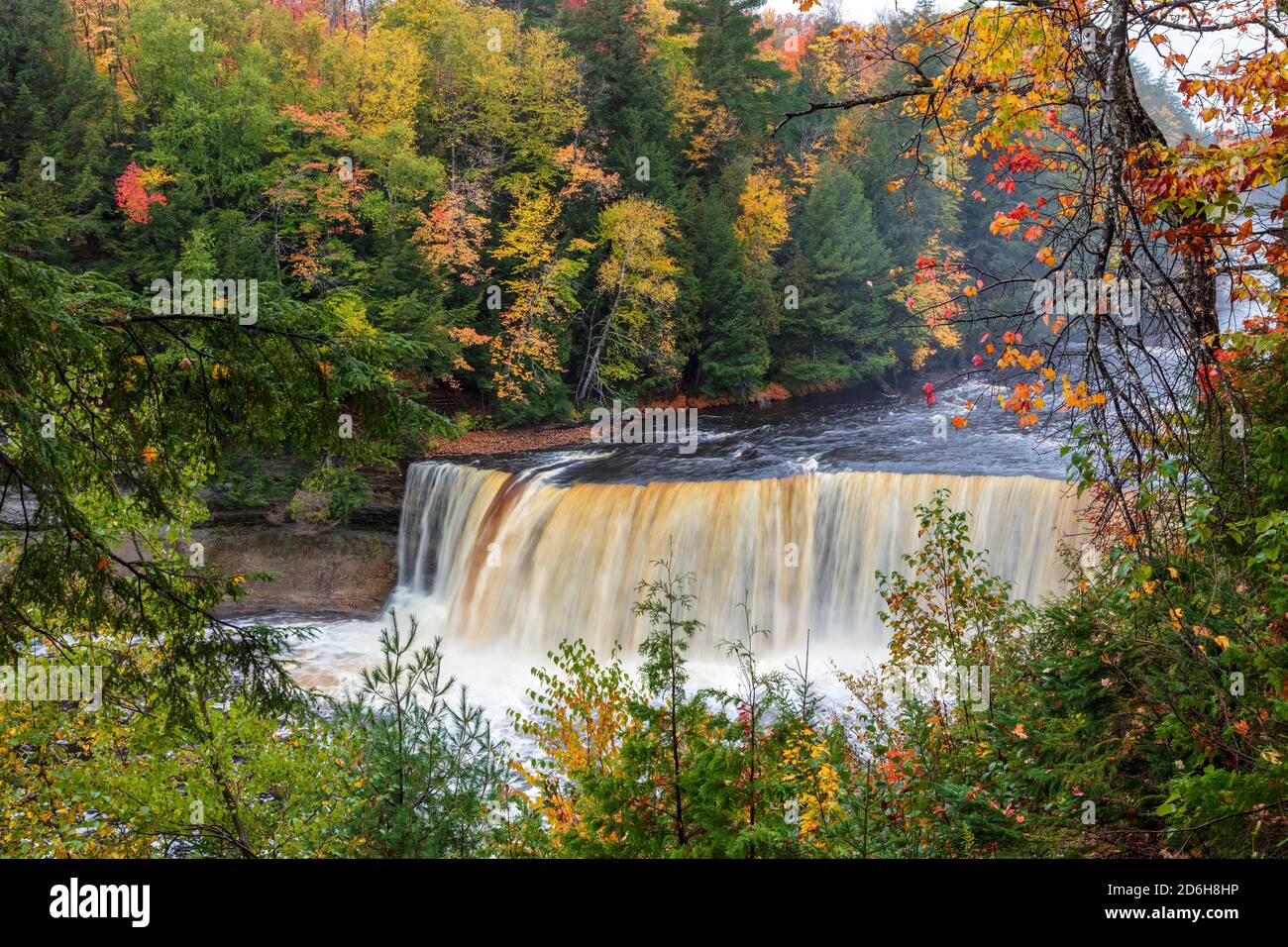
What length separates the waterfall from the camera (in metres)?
15.2

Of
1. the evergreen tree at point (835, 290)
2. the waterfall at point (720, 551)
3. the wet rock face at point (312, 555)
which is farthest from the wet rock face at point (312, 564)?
the evergreen tree at point (835, 290)

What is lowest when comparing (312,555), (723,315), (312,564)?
(312,564)

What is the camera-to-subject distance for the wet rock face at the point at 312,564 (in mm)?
17719

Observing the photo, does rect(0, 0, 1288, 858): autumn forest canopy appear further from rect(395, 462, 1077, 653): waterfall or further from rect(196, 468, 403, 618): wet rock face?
rect(196, 468, 403, 618): wet rock face

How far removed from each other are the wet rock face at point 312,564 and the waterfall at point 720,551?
1987mm

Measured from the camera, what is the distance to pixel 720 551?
15984mm

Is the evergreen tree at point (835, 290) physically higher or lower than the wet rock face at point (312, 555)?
higher

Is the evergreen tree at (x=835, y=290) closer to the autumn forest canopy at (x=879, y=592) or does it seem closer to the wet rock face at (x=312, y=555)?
the wet rock face at (x=312, y=555)

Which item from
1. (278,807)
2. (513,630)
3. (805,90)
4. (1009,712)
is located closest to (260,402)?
(278,807)

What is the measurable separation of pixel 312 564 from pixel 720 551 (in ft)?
26.0

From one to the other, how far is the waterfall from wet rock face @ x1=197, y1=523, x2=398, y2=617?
1.99 meters

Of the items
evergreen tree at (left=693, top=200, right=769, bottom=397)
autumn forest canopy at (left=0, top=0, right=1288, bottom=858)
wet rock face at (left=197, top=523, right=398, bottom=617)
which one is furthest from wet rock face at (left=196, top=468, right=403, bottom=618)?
evergreen tree at (left=693, top=200, right=769, bottom=397)

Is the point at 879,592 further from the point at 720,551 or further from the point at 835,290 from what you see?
the point at 835,290

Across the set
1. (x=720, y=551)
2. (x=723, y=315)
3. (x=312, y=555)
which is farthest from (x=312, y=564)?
(x=723, y=315)
